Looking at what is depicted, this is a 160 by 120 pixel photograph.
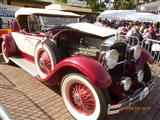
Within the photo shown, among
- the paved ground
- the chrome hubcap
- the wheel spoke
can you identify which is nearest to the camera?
the wheel spoke

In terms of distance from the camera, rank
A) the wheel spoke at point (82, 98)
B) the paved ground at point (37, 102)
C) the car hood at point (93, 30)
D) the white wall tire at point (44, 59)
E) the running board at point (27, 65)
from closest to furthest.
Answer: the wheel spoke at point (82, 98)
the paved ground at point (37, 102)
the car hood at point (93, 30)
the white wall tire at point (44, 59)
the running board at point (27, 65)

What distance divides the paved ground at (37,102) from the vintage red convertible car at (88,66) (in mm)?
313

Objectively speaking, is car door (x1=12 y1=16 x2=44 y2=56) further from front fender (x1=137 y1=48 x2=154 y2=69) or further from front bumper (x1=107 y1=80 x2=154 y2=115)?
front bumper (x1=107 y1=80 x2=154 y2=115)

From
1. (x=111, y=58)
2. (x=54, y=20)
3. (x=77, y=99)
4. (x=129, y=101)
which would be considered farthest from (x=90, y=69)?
(x=54, y=20)

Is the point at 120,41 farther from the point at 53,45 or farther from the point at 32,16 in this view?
the point at 32,16

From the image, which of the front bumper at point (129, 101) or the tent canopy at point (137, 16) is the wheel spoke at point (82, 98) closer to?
the front bumper at point (129, 101)

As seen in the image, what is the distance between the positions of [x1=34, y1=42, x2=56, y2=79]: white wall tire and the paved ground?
0.44m

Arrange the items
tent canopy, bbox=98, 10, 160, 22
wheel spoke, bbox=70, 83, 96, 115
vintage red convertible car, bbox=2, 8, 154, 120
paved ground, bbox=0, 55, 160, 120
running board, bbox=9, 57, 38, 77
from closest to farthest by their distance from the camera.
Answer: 1. vintage red convertible car, bbox=2, 8, 154, 120
2. wheel spoke, bbox=70, 83, 96, 115
3. paved ground, bbox=0, 55, 160, 120
4. running board, bbox=9, 57, 38, 77
5. tent canopy, bbox=98, 10, 160, 22

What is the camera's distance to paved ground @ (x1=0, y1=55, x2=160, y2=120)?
3.64 metres

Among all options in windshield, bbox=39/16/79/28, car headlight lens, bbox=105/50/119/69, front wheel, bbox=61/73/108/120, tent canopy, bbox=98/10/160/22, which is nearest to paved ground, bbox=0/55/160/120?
front wheel, bbox=61/73/108/120

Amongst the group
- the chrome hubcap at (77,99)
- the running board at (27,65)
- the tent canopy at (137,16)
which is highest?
the tent canopy at (137,16)

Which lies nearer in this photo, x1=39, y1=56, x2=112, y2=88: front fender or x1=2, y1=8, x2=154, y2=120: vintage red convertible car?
x1=39, y1=56, x2=112, y2=88: front fender

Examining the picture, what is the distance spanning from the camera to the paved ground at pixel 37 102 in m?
3.64

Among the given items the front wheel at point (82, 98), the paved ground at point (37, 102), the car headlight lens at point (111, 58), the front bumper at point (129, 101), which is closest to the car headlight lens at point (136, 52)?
the front bumper at point (129, 101)
